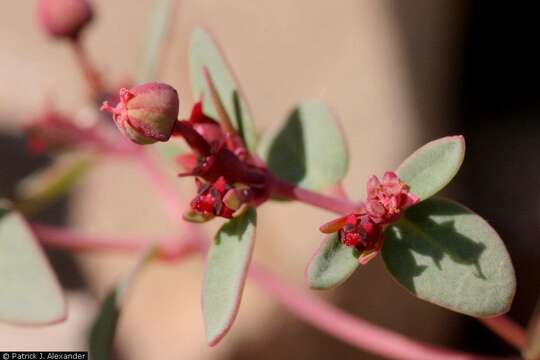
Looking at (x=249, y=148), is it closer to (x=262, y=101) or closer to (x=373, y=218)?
(x=373, y=218)

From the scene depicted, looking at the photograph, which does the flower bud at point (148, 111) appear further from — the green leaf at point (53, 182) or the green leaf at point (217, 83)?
the green leaf at point (53, 182)

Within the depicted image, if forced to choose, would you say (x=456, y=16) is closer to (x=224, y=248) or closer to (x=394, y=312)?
(x=394, y=312)

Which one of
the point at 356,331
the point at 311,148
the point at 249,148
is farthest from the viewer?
the point at 356,331

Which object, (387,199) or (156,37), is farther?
(156,37)

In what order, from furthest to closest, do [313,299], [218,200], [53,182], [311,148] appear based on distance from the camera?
[53,182], [313,299], [311,148], [218,200]

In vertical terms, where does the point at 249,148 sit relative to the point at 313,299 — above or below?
above

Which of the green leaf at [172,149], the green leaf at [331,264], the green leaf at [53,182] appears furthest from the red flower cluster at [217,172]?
the green leaf at [53,182]

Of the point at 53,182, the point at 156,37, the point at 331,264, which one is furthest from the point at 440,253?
the point at 53,182
